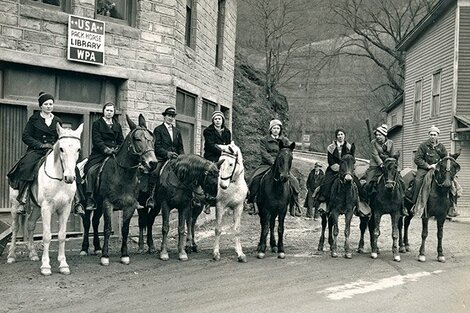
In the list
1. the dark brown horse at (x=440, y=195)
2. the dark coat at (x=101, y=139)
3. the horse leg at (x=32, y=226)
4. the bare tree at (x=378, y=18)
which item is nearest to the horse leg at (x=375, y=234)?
the dark brown horse at (x=440, y=195)

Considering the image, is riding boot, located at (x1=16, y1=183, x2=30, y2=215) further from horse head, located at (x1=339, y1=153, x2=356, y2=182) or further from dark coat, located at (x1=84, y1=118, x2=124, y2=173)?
horse head, located at (x1=339, y1=153, x2=356, y2=182)

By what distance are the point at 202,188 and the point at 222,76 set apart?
9102 millimetres

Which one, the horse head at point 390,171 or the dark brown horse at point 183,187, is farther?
the horse head at point 390,171

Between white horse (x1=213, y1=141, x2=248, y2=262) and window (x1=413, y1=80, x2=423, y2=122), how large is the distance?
63.8ft

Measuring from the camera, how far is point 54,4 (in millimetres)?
12531

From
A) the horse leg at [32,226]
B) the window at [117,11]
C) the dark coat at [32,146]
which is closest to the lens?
the dark coat at [32,146]

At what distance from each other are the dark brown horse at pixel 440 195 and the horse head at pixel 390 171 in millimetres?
938

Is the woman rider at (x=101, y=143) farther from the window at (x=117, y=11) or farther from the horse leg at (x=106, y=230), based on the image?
the window at (x=117, y=11)

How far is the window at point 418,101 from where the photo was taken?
28428 mm

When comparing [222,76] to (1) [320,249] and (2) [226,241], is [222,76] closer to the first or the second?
(2) [226,241]

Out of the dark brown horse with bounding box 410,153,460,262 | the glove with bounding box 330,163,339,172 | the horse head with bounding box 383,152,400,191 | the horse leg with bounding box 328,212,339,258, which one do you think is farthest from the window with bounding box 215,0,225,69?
the dark brown horse with bounding box 410,153,460,262

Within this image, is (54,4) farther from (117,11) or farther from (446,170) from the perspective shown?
(446,170)

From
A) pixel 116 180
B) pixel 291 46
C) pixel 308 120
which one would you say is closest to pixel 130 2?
pixel 116 180

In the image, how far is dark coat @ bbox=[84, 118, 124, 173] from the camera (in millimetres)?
10922
